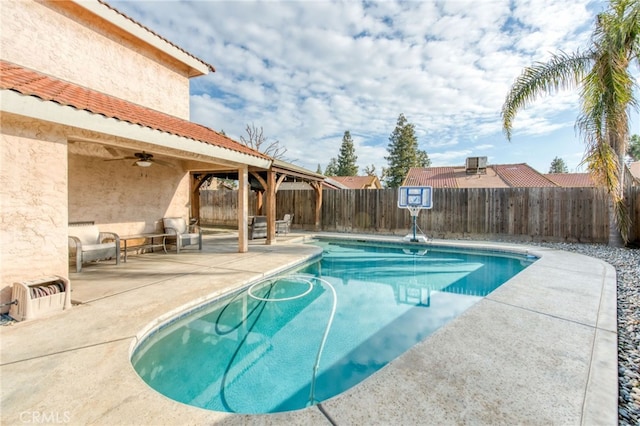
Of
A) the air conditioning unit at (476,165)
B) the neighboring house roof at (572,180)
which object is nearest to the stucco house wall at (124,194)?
the air conditioning unit at (476,165)

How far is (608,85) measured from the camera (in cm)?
753

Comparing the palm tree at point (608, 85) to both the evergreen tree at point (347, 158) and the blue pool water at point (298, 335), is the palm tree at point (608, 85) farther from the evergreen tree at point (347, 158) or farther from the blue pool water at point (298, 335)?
the evergreen tree at point (347, 158)

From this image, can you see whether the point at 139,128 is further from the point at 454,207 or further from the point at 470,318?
the point at 454,207

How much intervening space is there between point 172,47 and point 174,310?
7703 millimetres

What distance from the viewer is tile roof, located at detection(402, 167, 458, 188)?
76.6ft

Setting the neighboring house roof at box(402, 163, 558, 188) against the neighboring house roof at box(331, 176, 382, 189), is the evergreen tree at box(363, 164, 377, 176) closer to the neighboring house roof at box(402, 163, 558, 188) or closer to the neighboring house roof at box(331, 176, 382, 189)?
the neighboring house roof at box(331, 176, 382, 189)

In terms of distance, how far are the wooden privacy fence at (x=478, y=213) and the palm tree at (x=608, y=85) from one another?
1268 mm

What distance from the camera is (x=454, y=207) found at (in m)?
12.0

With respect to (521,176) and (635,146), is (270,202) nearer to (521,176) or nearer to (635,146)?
(521,176)

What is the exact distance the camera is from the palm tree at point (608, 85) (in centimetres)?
744

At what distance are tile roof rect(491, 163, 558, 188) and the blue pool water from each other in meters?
17.9

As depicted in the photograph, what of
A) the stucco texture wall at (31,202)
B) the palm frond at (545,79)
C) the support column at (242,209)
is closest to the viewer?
the stucco texture wall at (31,202)

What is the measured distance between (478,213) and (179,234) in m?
10.9

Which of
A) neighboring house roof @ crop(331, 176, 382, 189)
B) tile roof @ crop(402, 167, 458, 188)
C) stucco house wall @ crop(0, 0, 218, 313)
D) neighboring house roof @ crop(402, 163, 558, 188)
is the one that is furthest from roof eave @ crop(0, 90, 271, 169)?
neighboring house roof @ crop(331, 176, 382, 189)
